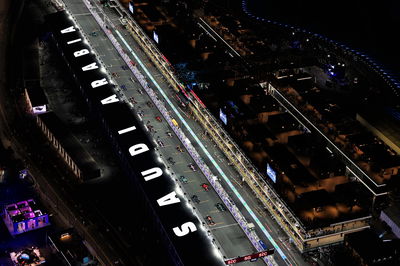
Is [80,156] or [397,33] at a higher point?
[397,33]

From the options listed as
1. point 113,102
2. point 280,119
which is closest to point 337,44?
point 280,119

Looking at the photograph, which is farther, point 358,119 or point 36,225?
point 358,119

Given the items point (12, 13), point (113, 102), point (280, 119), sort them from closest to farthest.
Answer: point (280, 119)
point (113, 102)
point (12, 13)

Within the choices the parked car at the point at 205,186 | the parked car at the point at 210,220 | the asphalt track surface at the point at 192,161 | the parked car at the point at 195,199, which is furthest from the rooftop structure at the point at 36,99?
the parked car at the point at 210,220

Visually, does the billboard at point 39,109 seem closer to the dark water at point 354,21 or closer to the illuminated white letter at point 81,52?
the illuminated white letter at point 81,52

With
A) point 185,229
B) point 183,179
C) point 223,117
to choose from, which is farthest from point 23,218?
point 223,117

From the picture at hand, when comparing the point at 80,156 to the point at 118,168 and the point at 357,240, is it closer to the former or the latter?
the point at 118,168
